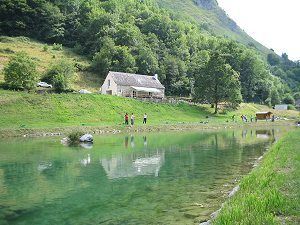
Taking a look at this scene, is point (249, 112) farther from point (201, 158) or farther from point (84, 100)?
point (201, 158)

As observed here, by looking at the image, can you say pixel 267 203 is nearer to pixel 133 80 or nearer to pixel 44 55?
pixel 133 80

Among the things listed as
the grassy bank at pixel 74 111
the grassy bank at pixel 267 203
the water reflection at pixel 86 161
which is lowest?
the water reflection at pixel 86 161

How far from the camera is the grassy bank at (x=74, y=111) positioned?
51.1 meters

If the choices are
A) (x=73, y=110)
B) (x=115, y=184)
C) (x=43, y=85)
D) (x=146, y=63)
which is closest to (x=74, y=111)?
(x=73, y=110)

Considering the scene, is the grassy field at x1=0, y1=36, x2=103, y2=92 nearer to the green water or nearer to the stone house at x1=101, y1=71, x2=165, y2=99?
the stone house at x1=101, y1=71, x2=165, y2=99

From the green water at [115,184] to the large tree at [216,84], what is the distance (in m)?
60.9

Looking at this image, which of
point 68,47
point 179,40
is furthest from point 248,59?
point 68,47

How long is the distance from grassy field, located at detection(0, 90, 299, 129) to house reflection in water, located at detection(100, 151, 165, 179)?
2368cm

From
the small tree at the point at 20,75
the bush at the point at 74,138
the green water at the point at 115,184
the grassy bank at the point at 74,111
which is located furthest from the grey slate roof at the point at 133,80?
the green water at the point at 115,184

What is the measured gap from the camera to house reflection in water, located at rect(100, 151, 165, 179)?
21.0 metres

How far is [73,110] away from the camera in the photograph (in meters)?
60.8

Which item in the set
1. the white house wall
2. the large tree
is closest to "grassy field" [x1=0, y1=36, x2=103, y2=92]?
the white house wall

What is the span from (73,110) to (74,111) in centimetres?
43

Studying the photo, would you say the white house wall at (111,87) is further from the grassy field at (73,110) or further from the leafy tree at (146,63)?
the leafy tree at (146,63)
